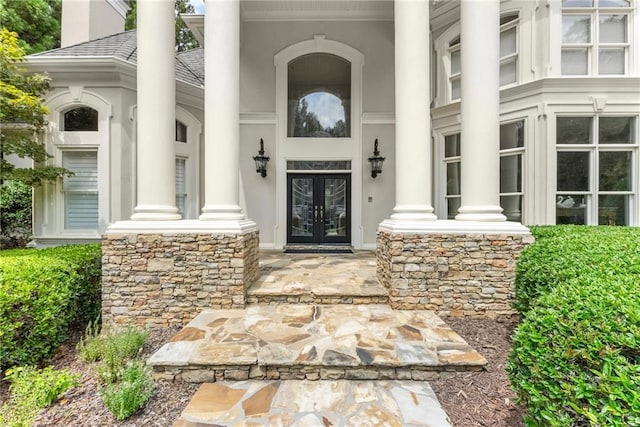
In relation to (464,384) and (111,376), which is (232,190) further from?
(464,384)

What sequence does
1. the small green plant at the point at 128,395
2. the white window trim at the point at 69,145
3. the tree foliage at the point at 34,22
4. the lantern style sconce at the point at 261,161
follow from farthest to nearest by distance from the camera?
1. the tree foliage at the point at 34,22
2. the lantern style sconce at the point at 261,161
3. the white window trim at the point at 69,145
4. the small green plant at the point at 128,395

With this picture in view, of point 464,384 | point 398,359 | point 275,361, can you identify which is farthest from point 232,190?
point 464,384

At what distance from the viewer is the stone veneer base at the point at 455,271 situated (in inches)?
170

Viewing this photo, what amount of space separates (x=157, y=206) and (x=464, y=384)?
4.54 meters

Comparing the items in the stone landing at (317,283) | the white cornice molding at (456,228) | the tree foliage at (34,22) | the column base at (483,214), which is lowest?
the stone landing at (317,283)

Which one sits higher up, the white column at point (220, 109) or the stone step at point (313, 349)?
the white column at point (220, 109)

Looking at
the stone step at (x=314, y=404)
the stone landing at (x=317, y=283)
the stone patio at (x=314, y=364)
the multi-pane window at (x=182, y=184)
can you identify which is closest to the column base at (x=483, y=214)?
the stone patio at (x=314, y=364)

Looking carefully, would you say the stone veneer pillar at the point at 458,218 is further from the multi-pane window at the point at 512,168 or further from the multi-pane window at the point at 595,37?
the multi-pane window at the point at 595,37

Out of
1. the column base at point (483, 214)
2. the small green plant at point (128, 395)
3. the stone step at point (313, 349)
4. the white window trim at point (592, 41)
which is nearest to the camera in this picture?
the small green plant at point (128, 395)

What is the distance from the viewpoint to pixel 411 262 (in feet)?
14.2

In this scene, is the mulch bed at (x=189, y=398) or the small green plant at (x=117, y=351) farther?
the small green plant at (x=117, y=351)

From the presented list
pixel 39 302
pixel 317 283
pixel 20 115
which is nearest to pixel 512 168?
pixel 317 283

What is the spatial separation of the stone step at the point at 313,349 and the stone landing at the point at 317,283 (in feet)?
1.47

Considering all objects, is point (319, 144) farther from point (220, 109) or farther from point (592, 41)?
point (592, 41)
